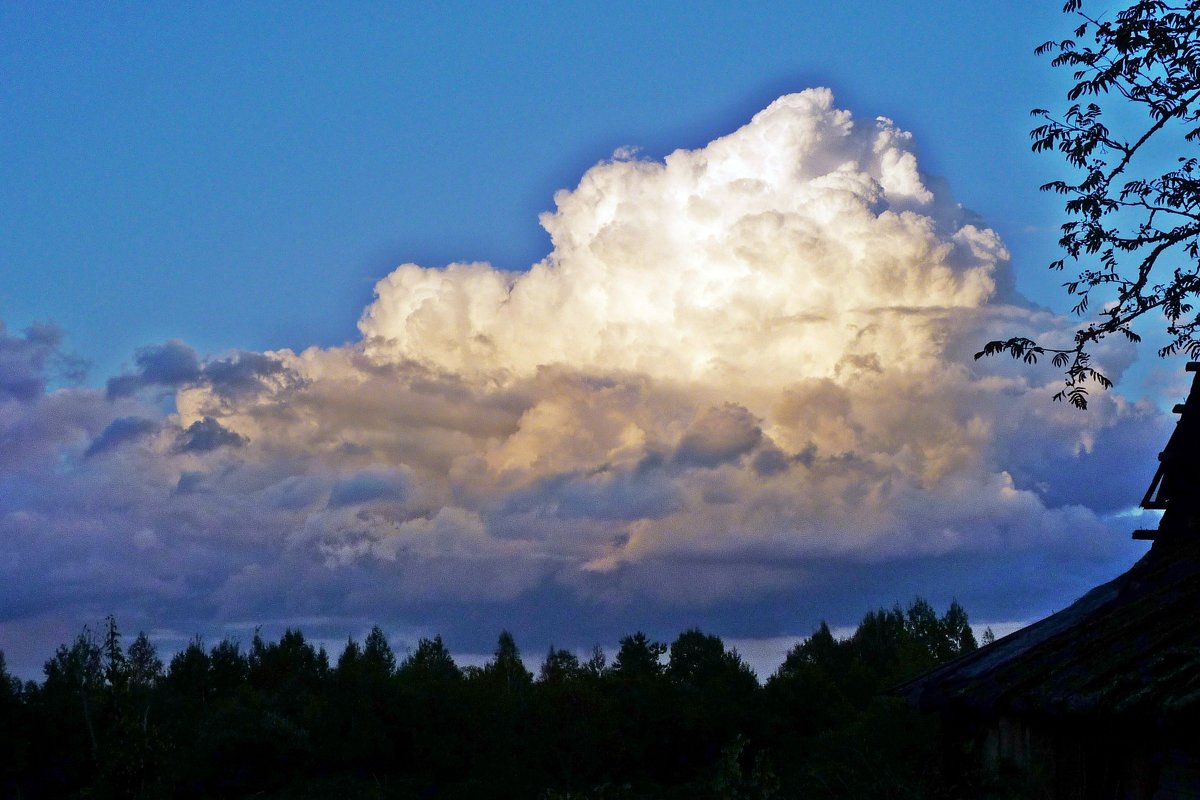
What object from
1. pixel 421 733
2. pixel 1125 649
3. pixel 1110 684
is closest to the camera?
pixel 1110 684

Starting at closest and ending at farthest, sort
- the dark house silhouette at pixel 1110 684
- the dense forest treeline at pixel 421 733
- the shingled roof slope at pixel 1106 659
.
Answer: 1. the shingled roof slope at pixel 1106 659
2. the dark house silhouette at pixel 1110 684
3. the dense forest treeline at pixel 421 733

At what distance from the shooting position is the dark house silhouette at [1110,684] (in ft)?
37.0

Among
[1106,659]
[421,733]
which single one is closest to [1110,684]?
[1106,659]

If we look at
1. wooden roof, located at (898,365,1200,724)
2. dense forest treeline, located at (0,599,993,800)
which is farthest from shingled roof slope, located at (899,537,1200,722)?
dense forest treeline, located at (0,599,993,800)

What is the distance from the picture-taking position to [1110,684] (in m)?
11.6

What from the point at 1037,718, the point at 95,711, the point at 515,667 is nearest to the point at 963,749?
the point at 1037,718

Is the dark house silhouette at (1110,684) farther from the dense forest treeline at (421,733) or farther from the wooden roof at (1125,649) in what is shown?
the dense forest treeline at (421,733)

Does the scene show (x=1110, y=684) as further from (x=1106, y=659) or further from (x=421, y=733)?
(x=421, y=733)

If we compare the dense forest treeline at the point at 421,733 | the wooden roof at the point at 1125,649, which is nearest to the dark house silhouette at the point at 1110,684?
the wooden roof at the point at 1125,649

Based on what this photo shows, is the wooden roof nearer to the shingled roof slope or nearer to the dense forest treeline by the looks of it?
the shingled roof slope

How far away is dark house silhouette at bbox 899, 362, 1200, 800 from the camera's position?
11289 mm

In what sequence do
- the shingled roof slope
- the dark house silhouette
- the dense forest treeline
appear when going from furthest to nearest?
1. the dense forest treeline
2. the dark house silhouette
3. the shingled roof slope

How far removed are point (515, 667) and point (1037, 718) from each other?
84.5m

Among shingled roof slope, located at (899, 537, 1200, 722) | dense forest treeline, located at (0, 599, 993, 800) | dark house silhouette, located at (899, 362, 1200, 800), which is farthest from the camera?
dense forest treeline, located at (0, 599, 993, 800)
